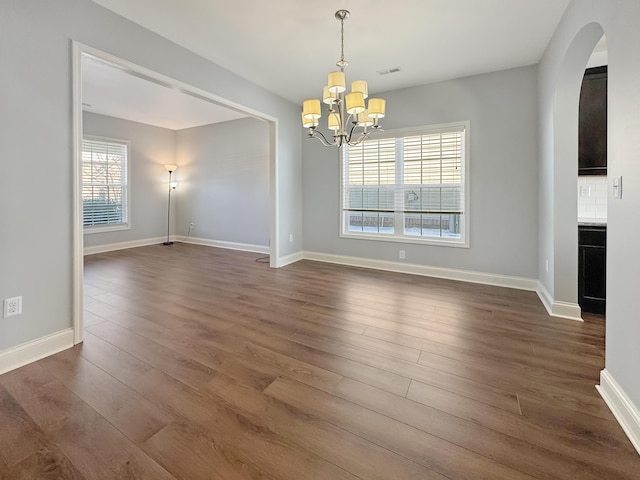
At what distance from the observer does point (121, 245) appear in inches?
268

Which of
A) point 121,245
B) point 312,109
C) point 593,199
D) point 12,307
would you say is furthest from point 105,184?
point 593,199

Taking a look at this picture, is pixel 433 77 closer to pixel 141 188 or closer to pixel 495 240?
pixel 495 240

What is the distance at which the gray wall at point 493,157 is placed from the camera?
3836 mm

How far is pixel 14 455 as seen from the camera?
1373 mm

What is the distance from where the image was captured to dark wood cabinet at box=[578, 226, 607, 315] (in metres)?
3.01

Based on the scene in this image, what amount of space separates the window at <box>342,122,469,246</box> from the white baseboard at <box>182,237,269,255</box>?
2140 millimetres

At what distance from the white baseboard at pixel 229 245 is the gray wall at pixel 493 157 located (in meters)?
3.12

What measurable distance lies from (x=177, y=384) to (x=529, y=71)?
195 inches

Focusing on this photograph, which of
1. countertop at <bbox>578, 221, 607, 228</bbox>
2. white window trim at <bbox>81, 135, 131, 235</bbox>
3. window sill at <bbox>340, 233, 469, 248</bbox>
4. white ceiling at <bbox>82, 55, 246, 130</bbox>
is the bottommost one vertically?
window sill at <bbox>340, 233, 469, 248</bbox>

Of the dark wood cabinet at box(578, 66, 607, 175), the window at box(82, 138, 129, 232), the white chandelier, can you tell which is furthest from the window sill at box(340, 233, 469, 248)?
the window at box(82, 138, 129, 232)

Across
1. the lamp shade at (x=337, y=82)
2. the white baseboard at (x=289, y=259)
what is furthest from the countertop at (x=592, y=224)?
the white baseboard at (x=289, y=259)

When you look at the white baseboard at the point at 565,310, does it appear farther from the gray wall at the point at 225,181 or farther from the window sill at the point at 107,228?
the window sill at the point at 107,228

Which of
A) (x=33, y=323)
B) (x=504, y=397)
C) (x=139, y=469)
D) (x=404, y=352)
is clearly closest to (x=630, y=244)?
(x=504, y=397)

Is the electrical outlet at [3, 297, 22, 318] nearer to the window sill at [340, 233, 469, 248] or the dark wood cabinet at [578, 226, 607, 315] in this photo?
the window sill at [340, 233, 469, 248]
